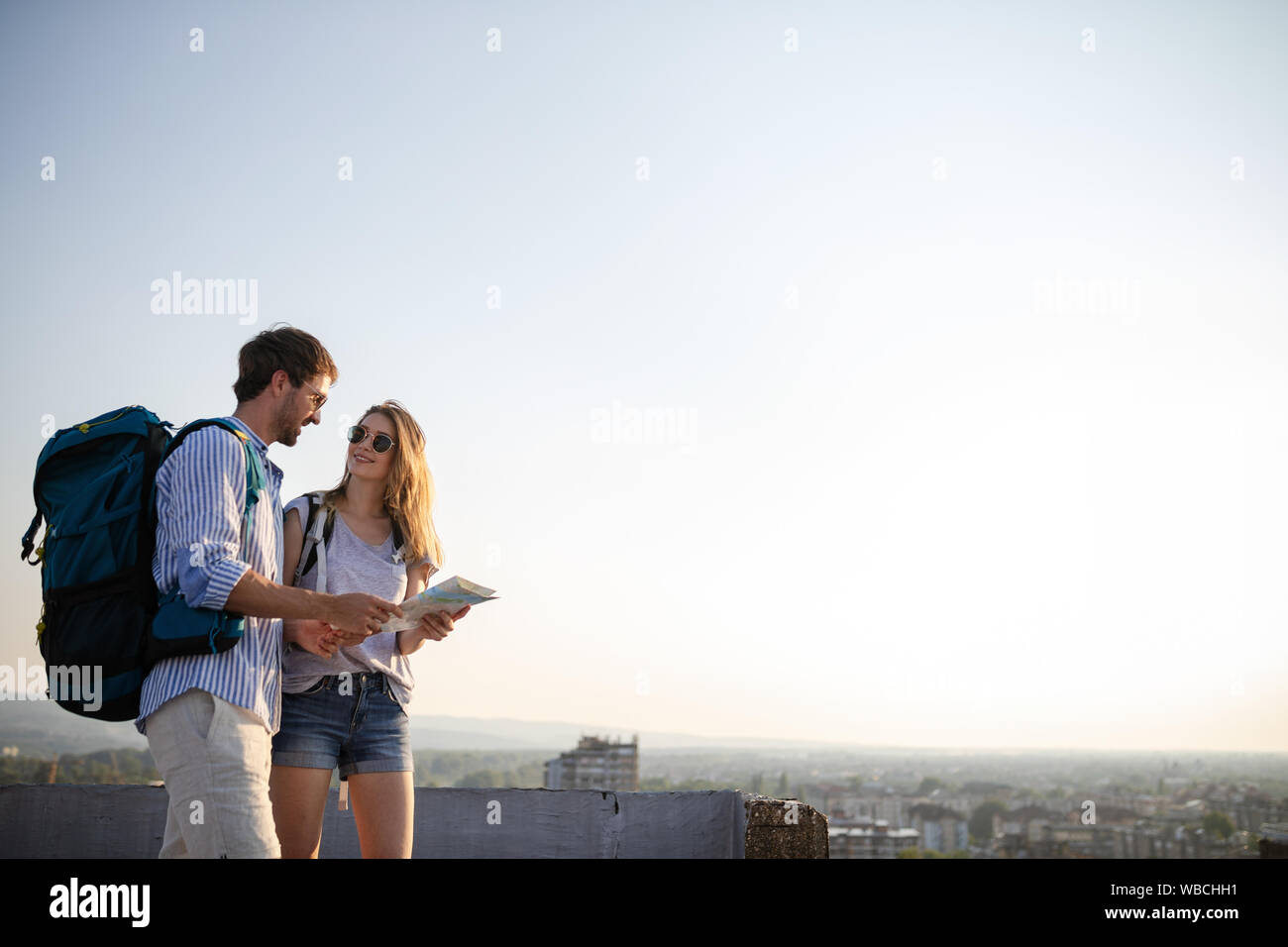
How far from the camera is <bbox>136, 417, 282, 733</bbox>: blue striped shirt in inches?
93.6

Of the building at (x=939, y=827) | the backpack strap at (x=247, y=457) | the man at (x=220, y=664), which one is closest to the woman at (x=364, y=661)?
the man at (x=220, y=664)

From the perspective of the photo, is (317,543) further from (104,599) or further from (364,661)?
(104,599)

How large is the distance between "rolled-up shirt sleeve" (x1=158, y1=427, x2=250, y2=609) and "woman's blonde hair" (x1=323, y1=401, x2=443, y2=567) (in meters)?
0.85

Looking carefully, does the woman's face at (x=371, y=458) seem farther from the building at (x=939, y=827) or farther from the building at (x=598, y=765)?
the building at (x=598, y=765)

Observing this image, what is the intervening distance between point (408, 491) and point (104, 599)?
1158mm

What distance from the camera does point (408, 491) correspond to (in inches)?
135

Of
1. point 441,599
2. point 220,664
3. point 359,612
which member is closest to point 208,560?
point 220,664

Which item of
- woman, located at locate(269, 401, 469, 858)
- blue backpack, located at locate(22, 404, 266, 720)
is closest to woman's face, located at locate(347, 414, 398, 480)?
woman, located at locate(269, 401, 469, 858)

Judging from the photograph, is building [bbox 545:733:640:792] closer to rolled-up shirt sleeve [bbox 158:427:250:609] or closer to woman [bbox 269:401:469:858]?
woman [bbox 269:401:469:858]

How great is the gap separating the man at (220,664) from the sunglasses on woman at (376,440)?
72 centimetres
